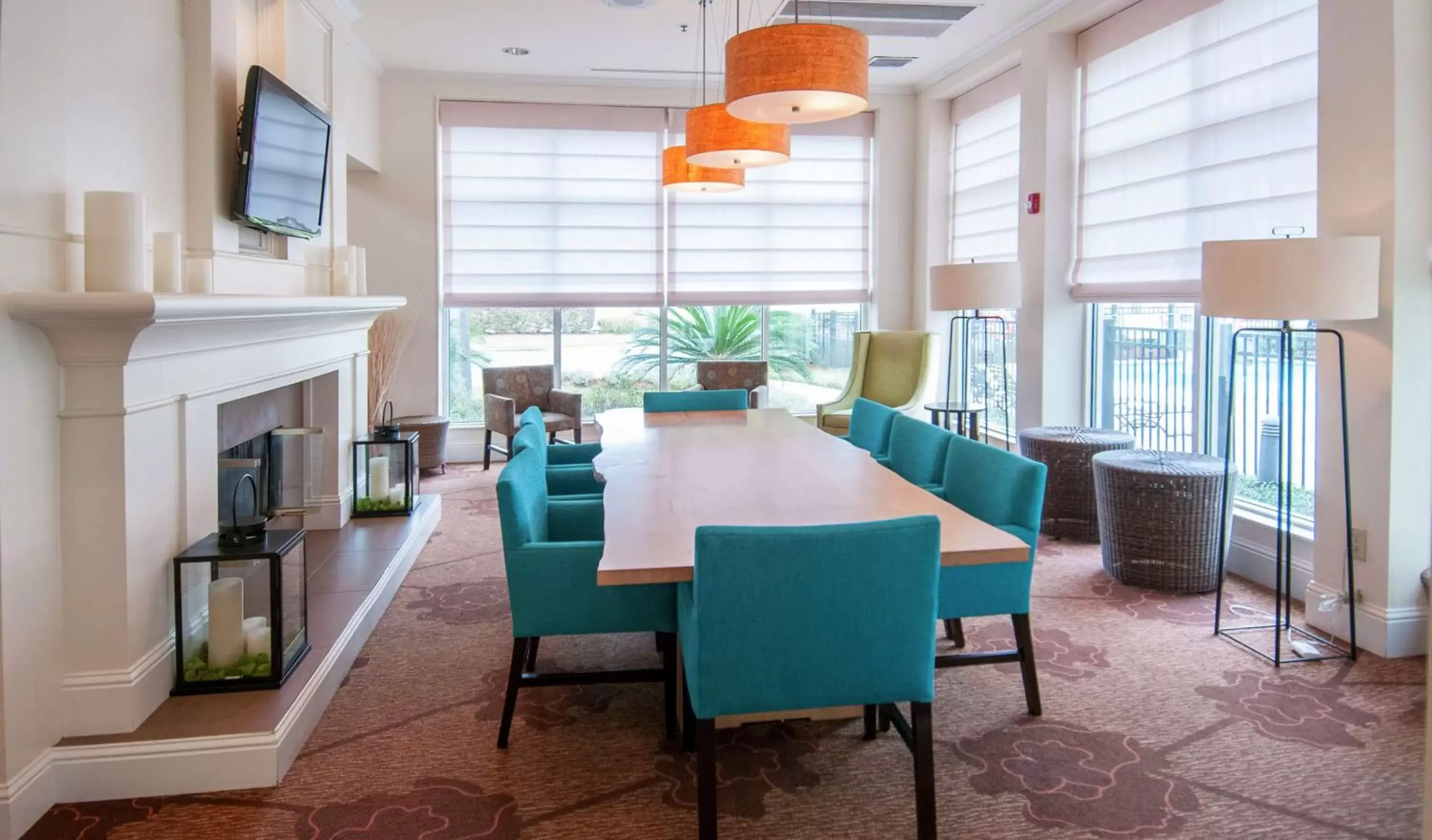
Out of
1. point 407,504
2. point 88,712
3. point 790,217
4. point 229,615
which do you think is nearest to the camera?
point 88,712

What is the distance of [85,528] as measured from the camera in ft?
8.24

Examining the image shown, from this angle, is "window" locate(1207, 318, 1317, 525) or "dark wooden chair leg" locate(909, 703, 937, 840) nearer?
"dark wooden chair leg" locate(909, 703, 937, 840)

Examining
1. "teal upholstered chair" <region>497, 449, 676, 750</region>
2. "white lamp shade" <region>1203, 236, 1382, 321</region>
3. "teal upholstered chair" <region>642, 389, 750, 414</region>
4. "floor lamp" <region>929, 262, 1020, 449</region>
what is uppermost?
"floor lamp" <region>929, 262, 1020, 449</region>

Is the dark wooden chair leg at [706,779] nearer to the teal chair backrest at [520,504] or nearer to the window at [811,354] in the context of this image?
the teal chair backrest at [520,504]

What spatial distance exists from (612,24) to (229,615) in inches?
175

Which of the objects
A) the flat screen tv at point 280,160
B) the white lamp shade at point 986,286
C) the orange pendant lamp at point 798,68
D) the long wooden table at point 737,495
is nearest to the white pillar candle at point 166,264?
the flat screen tv at point 280,160

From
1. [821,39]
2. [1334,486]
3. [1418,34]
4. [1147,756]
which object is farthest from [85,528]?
[1418,34]

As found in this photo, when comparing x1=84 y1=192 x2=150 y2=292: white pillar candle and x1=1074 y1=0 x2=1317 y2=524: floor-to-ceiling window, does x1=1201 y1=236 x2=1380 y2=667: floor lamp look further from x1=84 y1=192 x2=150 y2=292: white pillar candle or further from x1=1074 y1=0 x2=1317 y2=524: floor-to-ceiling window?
x1=84 y1=192 x2=150 y2=292: white pillar candle

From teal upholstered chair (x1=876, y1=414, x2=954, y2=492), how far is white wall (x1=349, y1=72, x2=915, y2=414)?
4562 millimetres

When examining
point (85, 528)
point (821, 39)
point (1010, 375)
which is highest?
point (821, 39)

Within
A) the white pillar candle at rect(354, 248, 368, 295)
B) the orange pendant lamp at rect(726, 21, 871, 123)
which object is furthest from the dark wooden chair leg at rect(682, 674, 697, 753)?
the white pillar candle at rect(354, 248, 368, 295)

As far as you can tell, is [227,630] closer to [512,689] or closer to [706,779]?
[512,689]

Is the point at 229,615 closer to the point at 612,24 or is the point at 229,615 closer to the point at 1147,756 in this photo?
the point at 1147,756

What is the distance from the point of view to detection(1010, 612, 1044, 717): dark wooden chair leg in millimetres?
2889
